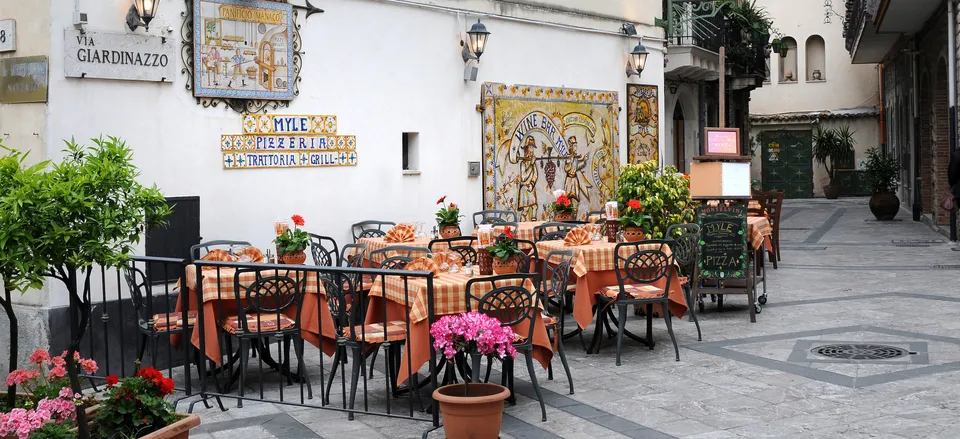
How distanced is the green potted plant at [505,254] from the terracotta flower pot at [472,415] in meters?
1.72

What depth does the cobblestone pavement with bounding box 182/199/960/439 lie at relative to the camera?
6.50 metres

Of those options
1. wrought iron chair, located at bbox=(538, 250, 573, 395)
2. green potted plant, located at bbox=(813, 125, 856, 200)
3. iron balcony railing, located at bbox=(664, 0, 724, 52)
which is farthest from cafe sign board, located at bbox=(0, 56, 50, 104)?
green potted plant, located at bbox=(813, 125, 856, 200)

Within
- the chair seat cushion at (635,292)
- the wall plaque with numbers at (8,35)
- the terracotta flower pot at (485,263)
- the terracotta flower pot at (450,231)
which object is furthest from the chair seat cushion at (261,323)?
the terracotta flower pot at (450,231)

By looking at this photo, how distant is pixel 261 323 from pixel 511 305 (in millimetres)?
2073

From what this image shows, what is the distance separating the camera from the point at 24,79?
8.98 metres

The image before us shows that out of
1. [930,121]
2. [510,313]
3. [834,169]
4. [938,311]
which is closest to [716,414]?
[510,313]

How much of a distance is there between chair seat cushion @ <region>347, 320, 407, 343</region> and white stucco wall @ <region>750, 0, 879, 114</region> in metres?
32.8

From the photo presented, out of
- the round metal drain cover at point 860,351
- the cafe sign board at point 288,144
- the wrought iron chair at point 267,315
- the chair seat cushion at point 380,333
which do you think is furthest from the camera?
the cafe sign board at point 288,144

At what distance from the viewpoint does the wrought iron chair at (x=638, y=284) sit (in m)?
8.70

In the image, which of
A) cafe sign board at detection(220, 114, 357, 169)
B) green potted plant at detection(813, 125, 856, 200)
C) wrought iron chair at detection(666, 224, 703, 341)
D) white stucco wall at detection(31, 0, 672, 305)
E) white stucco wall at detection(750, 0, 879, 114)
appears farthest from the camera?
white stucco wall at detection(750, 0, 879, 114)

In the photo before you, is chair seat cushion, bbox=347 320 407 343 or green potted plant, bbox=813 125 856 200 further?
green potted plant, bbox=813 125 856 200

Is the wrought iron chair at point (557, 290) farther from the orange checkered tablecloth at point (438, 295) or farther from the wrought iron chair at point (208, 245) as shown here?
the wrought iron chair at point (208, 245)

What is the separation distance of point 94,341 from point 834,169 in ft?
105

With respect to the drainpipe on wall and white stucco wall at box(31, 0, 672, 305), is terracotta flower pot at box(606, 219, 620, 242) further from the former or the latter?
the drainpipe on wall
